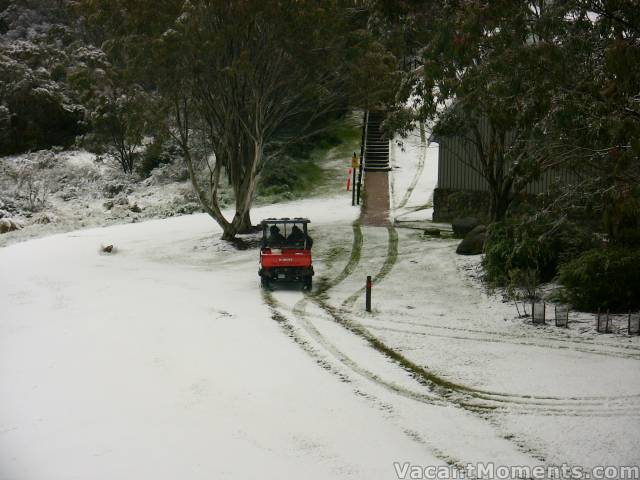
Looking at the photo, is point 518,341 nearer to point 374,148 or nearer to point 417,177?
point 417,177

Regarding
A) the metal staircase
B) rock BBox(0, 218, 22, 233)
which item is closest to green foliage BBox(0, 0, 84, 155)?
rock BBox(0, 218, 22, 233)

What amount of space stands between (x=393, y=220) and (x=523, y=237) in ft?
37.7

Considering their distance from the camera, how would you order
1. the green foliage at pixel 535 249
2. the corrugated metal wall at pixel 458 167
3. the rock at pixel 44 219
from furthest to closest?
the rock at pixel 44 219, the corrugated metal wall at pixel 458 167, the green foliage at pixel 535 249

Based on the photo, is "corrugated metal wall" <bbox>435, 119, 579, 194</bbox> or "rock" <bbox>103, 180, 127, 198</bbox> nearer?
"corrugated metal wall" <bbox>435, 119, 579, 194</bbox>

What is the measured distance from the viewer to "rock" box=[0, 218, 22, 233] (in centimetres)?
2977

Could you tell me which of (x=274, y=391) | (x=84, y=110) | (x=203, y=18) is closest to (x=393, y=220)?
(x=203, y=18)

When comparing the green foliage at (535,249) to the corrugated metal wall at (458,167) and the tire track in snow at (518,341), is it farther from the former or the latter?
the corrugated metal wall at (458,167)

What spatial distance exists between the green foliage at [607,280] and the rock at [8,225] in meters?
23.9

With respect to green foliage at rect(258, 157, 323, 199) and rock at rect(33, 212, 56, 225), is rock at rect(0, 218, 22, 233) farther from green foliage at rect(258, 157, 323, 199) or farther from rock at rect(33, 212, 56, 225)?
green foliage at rect(258, 157, 323, 199)

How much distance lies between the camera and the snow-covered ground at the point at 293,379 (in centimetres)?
947

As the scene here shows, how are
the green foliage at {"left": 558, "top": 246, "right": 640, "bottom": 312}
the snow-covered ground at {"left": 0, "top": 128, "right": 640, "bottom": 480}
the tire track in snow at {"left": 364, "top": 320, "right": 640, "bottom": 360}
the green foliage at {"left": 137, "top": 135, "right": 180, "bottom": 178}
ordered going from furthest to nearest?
the green foliage at {"left": 137, "top": 135, "right": 180, "bottom": 178} → the green foliage at {"left": 558, "top": 246, "right": 640, "bottom": 312} → the tire track in snow at {"left": 364, "top": 320, "right": 640, "bottom": 360} → the snow-covered ground at {"left": 0, "top": 128, "right": 640, "bottom": 480}

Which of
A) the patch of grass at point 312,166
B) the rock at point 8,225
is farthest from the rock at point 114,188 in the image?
the patch of grass at point 312,166

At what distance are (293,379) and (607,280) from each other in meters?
7.53

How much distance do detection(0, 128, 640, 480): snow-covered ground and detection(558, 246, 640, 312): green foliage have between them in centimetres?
139
